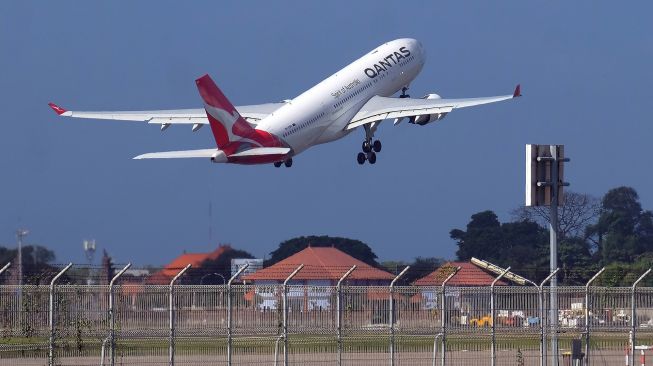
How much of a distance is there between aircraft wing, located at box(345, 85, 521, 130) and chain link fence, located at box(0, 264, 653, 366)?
37.4m

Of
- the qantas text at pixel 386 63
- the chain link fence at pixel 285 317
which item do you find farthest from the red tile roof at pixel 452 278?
the qantas text at pixel 386 63

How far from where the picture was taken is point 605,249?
100 metres

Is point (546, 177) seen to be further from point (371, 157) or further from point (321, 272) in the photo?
point (371, 157)

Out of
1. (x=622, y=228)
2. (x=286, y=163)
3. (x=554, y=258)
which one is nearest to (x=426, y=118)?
(x=286, y=163)

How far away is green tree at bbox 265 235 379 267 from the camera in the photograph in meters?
89.8

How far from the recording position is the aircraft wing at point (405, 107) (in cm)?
8425

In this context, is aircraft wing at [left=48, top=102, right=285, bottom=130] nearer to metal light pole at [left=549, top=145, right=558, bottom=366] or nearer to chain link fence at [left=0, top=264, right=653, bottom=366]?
chain link fence at [left=0, top=264, right=653, bottom=366]

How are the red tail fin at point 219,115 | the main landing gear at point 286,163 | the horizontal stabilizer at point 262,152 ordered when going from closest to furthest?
the red tail fin at point 219,115 < the horizontal stabilizer at point 262,152 < the main landing gear at point 286,163

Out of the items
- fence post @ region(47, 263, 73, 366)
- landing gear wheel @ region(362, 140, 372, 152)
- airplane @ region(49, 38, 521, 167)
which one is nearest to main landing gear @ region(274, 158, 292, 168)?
airplane @ region(49, 38, 521, 167)

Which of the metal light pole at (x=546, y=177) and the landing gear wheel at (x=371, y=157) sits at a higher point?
the landing gear wheel at (x=371, y=157)

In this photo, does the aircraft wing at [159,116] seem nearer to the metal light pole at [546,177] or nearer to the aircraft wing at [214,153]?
the aircraft wing at [214,153]

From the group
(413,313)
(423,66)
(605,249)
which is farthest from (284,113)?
(413,313)

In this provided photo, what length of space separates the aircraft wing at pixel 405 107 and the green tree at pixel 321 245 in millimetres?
7858

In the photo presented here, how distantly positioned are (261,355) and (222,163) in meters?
26.3
